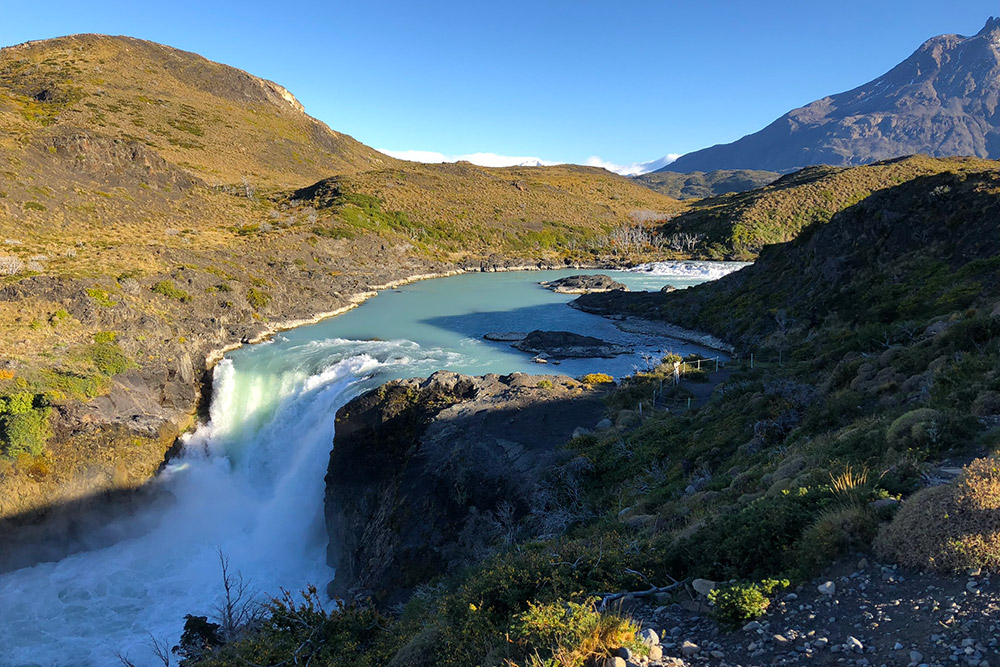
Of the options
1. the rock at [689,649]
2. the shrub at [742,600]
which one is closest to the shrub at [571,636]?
the rock at [689,649]

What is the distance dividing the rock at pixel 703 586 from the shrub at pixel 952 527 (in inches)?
71.0

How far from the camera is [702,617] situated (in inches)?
233

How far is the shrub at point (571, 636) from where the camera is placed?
511 centimetres

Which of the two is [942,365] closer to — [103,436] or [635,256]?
[103,436]

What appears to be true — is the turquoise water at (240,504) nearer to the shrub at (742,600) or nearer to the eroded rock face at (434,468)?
the eroded rock face at (434,468)

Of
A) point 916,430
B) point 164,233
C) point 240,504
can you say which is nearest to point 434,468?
point 240,504

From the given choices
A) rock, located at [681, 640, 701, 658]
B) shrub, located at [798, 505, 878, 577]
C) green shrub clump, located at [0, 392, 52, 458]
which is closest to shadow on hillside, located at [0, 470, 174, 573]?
green shrub clump, located at [0, 392, 52, 458]

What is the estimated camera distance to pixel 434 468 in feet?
64.6

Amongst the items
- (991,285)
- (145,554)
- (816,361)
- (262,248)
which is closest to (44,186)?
(262,248)

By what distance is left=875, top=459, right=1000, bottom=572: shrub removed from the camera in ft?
16.7

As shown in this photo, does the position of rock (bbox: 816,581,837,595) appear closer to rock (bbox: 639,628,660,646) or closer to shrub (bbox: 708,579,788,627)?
shrub (bbox: 708,579,788,627)

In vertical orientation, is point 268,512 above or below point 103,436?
below

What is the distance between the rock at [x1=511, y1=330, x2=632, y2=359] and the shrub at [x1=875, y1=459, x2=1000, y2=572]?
29.0m

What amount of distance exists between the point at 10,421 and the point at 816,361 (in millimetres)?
31551
